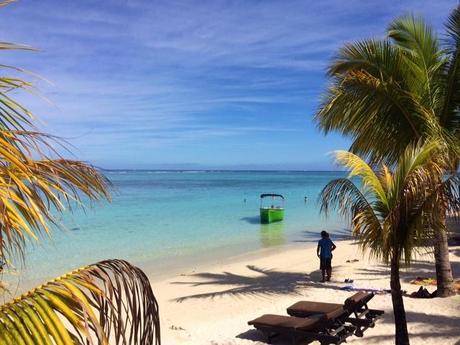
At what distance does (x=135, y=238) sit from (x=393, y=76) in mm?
19760

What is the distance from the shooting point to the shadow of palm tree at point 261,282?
12227 mm

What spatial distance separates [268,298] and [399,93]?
5.53 meters

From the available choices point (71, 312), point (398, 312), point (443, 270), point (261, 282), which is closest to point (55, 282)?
point (71, 312)

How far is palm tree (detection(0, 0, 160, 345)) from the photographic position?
1.32 m

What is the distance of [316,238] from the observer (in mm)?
26891

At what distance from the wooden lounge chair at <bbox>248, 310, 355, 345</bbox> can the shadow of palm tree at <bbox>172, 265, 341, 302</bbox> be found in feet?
12.8

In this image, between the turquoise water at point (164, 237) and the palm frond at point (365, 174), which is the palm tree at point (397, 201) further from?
the turquoise water at point (164, 237)

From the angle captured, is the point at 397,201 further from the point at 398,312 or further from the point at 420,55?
the point at 420,55

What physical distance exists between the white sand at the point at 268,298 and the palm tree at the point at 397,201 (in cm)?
201

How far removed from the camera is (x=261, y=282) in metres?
14.1

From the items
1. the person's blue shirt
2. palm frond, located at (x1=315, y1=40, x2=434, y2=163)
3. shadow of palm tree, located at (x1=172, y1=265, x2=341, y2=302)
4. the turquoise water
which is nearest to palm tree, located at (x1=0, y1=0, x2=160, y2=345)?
palm frond, located at (x1=315, y1=40, x2=434, y2=163)

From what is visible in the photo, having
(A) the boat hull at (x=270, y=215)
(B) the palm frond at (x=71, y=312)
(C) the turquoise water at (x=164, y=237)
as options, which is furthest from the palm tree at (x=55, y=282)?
(A) the boat hull at (x=270, y=215)

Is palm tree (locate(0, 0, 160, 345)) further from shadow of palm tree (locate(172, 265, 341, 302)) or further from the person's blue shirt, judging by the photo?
the person's blue shirt

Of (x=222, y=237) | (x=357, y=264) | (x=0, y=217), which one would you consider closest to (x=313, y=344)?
(x=0, y=217)
